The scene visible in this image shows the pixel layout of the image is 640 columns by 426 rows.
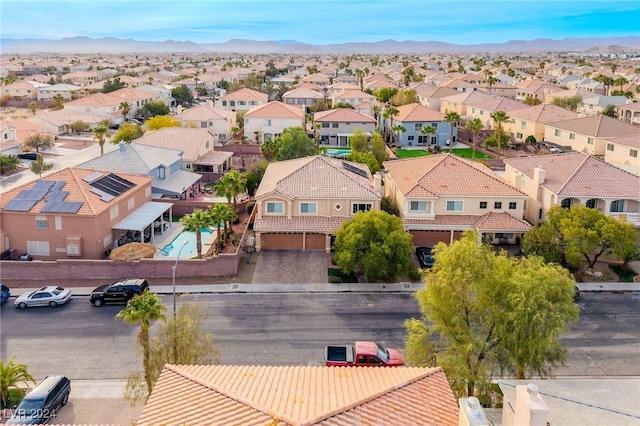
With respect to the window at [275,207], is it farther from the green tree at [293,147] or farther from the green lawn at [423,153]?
the green lawn at [423,153]

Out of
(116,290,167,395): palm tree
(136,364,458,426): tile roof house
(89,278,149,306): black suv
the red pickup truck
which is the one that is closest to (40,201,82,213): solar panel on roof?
(89,278,149,306): black suv

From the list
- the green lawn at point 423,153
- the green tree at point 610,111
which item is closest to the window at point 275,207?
the green lawn at point 423,153

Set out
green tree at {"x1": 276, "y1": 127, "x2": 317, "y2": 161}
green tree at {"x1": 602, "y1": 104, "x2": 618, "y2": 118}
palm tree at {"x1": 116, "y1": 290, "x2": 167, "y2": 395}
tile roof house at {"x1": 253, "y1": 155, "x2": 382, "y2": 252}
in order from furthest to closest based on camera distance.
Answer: green tree at {"x1": 602, "y1": 104, "x2": 618, "y2": 118} < green tree at {"x1": 276, "y1": 127, "x2": 317, "y2": 161} < tile roof house at {"x1": 253, "y1": 155, "x2": 382, "y2": 252} < palm tree at {"x1": 116, "y1": 290, "x2": 167, "y2": 395}

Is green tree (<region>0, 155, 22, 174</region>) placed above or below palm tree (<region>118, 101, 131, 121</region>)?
below

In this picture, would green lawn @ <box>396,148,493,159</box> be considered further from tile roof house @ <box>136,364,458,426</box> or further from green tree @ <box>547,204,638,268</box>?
tile roof house @ <box>136,364,458,426</box>

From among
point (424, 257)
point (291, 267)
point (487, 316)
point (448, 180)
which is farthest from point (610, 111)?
point (487, 316)

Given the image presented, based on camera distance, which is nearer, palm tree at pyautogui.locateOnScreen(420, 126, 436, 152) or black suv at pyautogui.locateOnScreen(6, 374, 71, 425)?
black suv at pyautogui.locateOnScreen(6, 374, 71, 425)

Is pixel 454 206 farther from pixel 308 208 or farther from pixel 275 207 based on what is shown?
pixel 275 207
